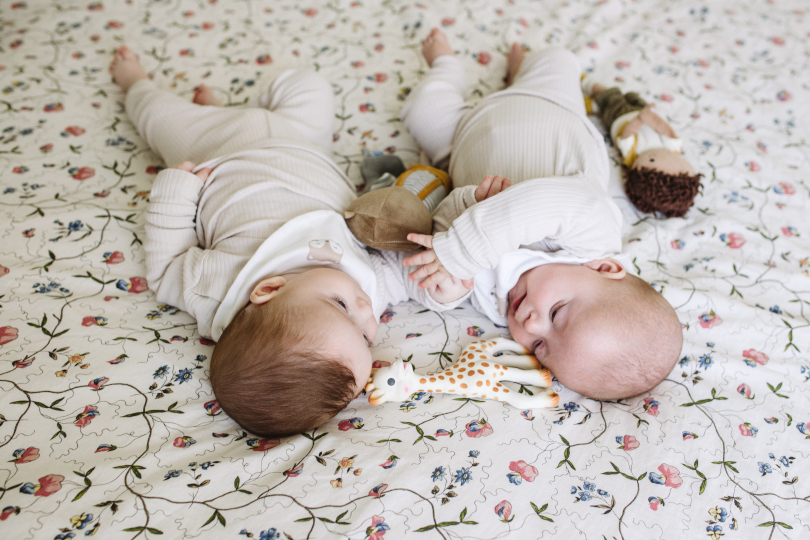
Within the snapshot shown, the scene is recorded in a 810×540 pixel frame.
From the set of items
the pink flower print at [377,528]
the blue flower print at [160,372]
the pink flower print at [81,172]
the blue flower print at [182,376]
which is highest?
the pink flower print at [81,172]

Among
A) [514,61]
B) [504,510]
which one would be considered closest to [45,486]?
[504,510]

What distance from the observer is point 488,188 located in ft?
3.50

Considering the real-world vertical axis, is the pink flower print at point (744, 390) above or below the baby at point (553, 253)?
below

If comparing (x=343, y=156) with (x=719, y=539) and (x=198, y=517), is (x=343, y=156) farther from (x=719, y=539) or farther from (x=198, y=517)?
(x=719, y=539)

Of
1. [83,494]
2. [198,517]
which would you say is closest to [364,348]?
[198,517]

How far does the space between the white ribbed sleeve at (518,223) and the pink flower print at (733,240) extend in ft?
1.60

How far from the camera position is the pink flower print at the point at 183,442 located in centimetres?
83

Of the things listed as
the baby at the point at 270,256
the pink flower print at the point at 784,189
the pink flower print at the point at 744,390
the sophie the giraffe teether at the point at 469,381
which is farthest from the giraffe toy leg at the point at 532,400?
the pink flower print at the point at 784,189

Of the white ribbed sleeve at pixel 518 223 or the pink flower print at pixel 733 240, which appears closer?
the white ribbed sleeve at pixel 518 223

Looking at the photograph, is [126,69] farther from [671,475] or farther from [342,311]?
[671,475]

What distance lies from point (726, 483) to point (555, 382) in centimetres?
33

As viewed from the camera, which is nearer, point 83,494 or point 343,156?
point 83,494

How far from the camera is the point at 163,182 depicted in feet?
3.74

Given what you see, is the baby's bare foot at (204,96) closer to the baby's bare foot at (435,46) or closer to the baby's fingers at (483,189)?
the baby's bare foot at (435,46)
